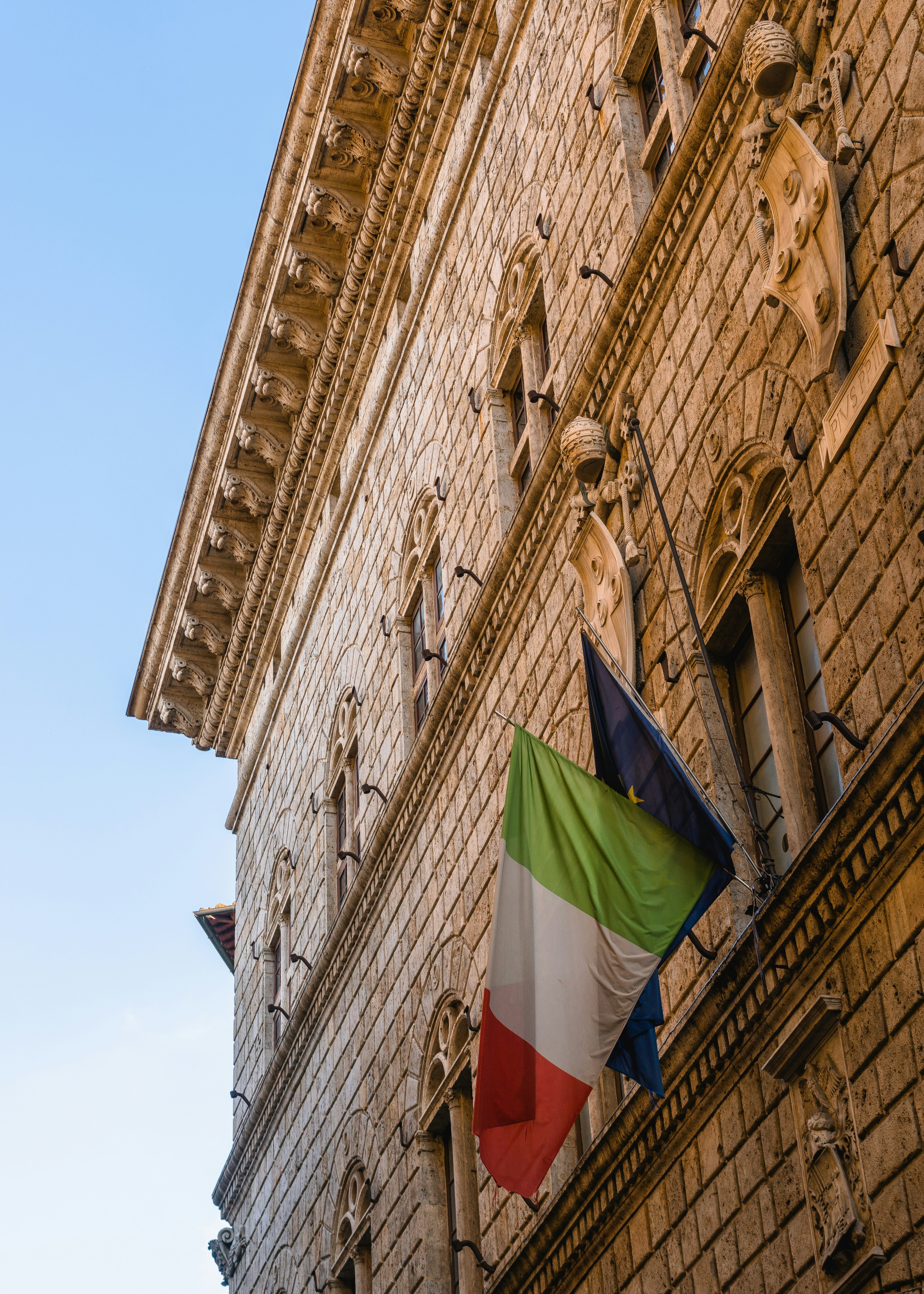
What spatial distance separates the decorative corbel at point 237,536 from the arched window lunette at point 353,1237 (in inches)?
418

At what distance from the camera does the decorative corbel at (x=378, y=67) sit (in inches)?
734

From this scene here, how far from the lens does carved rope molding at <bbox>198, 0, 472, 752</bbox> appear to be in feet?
57.5

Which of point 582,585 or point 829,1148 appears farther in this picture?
point 582,585

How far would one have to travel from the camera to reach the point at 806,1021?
23.0 feet

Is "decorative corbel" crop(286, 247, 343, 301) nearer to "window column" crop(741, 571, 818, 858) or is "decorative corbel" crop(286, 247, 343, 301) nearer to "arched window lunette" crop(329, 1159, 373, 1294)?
"arched window lunette" crop(329, 1159, 373, 1294)

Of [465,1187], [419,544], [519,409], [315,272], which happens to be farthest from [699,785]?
[315,272]

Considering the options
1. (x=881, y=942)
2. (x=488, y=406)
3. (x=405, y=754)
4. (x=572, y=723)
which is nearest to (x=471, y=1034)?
(x=572, y=723)

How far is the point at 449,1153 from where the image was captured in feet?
42.9

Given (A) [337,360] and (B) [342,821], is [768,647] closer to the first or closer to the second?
(B) [342,821]

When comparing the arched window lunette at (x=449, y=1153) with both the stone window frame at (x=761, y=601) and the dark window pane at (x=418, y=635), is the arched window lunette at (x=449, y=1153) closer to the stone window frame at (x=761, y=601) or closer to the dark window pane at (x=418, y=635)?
the dark window pane at (x=418, y=635)

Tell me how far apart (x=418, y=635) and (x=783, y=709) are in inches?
327

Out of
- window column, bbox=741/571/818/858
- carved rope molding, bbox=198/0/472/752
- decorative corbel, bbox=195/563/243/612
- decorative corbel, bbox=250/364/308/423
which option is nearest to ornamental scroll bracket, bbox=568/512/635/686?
window column, bbox=741/571/818/858

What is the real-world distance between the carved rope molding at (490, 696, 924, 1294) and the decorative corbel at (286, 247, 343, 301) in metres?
13.1

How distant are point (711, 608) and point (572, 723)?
2151 mm
